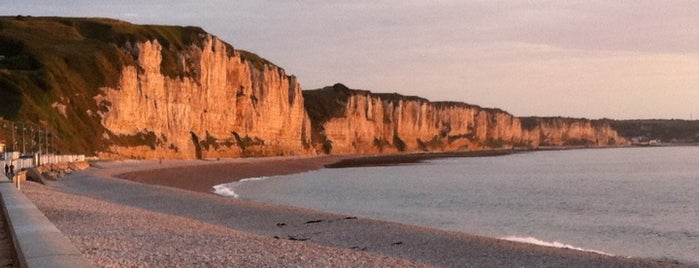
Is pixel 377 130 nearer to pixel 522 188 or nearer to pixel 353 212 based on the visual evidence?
pixel 522 188

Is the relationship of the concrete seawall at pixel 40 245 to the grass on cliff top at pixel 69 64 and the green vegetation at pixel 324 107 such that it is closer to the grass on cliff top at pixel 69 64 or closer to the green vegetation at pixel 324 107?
the grass on cliff top at pixel 69 64

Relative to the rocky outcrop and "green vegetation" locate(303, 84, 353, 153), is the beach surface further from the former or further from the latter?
"green vegetation" locate(303, 84, 353, 153)

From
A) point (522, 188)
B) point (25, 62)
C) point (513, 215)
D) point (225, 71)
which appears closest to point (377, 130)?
point (225, 71)

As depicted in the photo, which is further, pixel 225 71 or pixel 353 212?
pixel 225 71

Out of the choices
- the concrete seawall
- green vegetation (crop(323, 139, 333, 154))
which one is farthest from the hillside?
the concrete seawall

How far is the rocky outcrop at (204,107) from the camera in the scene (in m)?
89.9

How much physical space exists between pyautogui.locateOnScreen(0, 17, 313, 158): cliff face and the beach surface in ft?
167

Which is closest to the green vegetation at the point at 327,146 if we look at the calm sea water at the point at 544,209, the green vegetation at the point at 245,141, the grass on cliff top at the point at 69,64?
the green vegetation at the point at 245,141

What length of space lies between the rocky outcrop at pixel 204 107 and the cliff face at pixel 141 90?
16cm

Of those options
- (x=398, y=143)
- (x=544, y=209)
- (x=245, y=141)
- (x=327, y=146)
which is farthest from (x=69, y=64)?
(x=398, y=143)

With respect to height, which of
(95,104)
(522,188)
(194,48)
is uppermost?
(194,48)

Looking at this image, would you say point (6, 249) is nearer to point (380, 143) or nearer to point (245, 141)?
point (245, 141)

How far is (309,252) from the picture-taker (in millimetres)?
14477

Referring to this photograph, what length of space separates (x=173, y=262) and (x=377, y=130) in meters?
175
